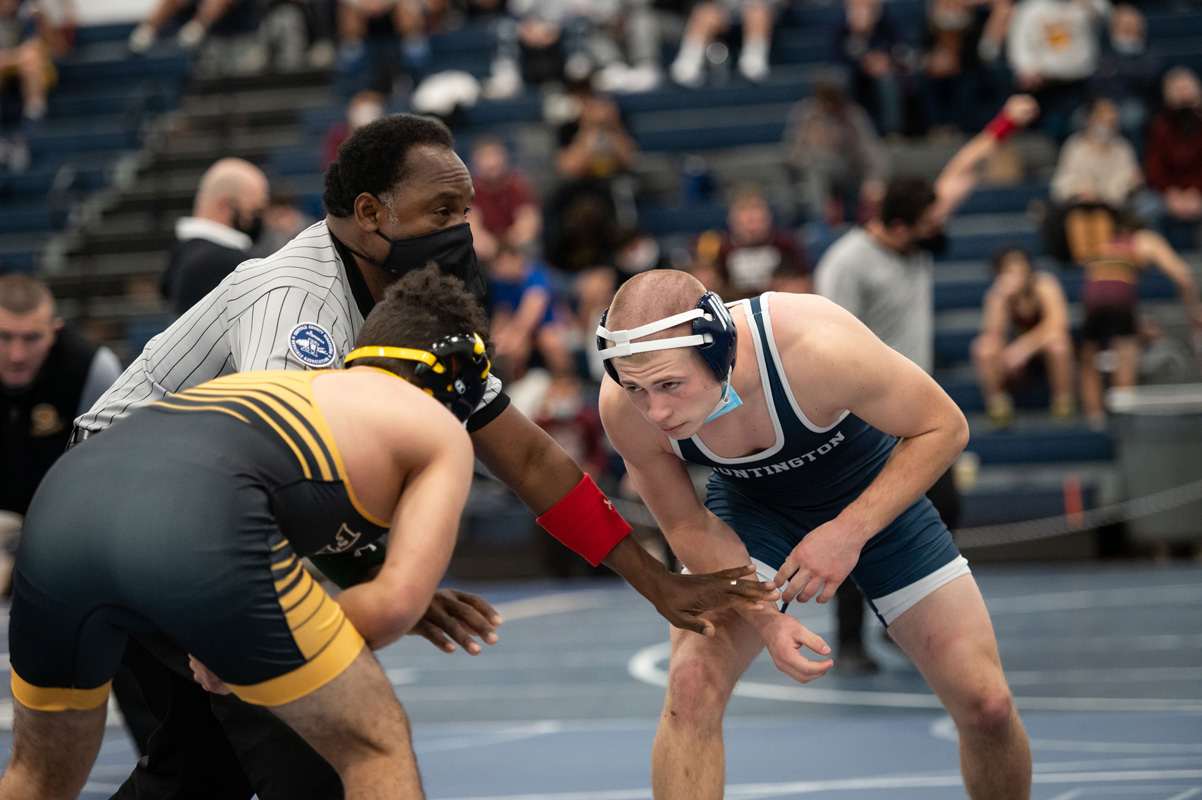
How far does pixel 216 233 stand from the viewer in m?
5.05

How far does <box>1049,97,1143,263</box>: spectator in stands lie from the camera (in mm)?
10336

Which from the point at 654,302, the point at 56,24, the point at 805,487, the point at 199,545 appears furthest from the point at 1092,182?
the point at 56,24

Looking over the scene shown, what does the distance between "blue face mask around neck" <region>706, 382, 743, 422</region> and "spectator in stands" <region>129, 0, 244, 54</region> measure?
13801 millimetres

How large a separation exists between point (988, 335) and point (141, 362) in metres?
7.80

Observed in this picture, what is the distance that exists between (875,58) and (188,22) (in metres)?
8.59

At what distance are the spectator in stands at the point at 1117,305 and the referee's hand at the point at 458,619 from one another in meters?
7.54

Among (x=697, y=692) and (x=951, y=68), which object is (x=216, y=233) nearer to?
(x=697, y=692)

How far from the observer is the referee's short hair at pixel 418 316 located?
255 centimetres

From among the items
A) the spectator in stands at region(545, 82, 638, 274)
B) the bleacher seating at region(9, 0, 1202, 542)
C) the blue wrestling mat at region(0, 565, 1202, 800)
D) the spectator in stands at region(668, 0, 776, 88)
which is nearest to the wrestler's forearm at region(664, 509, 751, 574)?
the blue wrestling mat at region(0, 565, 1202, 800)

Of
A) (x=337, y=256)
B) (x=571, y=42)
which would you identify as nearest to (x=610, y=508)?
(x=337, y=256)

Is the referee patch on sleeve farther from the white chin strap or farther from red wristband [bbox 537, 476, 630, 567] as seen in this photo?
red wristband [bbox 537, 476, 630, 567]

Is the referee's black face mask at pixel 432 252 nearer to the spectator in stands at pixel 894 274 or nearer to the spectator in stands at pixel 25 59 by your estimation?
the spectator in stands at pixel 894 274

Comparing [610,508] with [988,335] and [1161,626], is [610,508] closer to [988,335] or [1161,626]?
[1161,626]

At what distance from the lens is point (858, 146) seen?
37.0 feet
